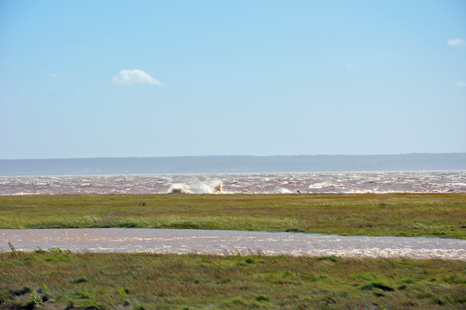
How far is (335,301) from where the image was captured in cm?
1234

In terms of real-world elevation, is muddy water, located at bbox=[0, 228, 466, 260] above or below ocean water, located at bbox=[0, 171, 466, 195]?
above

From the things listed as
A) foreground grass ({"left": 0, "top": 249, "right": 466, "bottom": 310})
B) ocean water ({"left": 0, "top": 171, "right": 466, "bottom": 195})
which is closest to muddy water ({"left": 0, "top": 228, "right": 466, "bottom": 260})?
foreground grass ({"left": 0, "top": 249, "right": 466, "bottom": 310})

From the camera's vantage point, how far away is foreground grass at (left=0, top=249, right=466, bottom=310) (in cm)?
1240

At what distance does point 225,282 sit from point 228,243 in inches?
420

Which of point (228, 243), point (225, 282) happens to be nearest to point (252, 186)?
point (228, 243)

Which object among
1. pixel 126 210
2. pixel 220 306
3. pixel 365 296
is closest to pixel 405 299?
pixel 365 296

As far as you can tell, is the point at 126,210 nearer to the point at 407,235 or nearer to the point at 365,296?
the point at 407,235

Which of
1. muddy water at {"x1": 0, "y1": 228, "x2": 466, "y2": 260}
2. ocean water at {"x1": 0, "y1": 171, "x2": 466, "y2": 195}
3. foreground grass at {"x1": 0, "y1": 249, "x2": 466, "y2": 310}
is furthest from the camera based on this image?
ocean water at {"x1": 0, "y1": 171, "x2": 466, "y2": 195}

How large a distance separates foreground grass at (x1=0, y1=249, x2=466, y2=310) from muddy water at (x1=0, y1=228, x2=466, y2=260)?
319 centimetres

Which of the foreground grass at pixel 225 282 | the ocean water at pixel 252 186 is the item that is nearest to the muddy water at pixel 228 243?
the foreground grass at pixel 225 282

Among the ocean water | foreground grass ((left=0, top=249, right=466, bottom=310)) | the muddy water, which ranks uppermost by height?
foreground grass ((left=0, top=249, right=466, bottom=310))

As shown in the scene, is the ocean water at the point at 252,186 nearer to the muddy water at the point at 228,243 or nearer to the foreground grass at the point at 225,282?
the muddy water at the point at 228,243

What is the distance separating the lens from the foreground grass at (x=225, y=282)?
12.4 meters

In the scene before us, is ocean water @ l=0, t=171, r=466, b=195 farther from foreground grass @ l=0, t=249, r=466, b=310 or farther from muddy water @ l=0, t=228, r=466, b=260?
foreground grass @ l=0, t=249, r=466, b=310
